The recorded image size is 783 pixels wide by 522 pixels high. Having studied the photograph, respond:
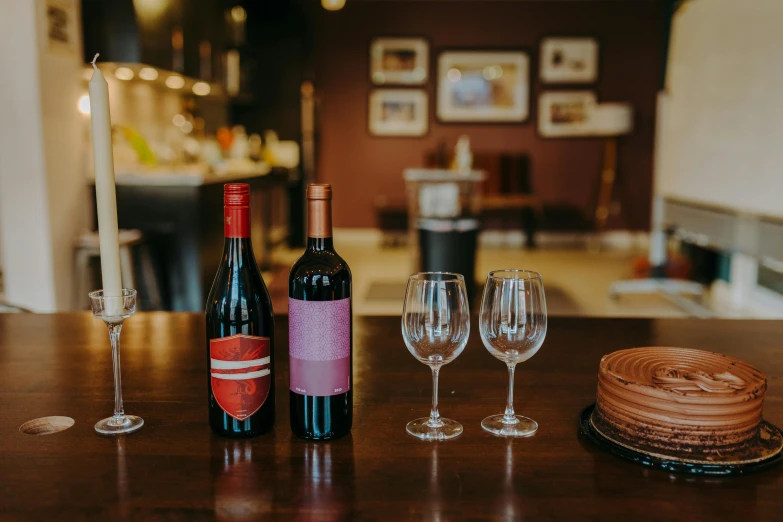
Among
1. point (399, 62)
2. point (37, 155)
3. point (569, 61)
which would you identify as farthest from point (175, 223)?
point (569, 61)

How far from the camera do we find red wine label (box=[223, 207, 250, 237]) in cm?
82

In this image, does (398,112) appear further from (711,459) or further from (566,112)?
(711,459)

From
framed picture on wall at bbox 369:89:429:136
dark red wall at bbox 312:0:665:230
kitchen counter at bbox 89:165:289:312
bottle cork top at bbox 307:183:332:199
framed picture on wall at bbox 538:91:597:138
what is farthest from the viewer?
framed picture on wall at bbox 369:89:429:136

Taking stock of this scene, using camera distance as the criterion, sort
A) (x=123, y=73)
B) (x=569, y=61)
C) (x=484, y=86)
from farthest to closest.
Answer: (x=484, y=86) < (x=569, y=61) < (x=123, y=73)

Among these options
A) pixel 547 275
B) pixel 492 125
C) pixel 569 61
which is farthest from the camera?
pixel 492 125

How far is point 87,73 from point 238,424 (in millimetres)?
3859

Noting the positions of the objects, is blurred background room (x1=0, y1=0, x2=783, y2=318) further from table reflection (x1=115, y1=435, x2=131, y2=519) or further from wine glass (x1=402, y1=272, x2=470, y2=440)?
wine glass (x1=402, y1=272, x2=470, y2=440)

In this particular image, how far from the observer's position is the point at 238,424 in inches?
32.4

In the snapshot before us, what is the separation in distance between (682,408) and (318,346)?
0.40 m

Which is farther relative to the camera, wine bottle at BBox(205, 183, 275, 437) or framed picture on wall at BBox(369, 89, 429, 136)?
framed picture on wall at BBox(369, 89, 429, 136)

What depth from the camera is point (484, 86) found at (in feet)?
28.5

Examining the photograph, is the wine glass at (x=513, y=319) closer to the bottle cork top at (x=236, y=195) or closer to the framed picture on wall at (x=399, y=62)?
the bottle cork top at (x=236, y=195)

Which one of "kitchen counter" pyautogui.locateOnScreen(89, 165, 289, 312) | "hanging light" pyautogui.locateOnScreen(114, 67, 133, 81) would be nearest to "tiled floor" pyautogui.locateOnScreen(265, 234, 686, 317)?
"kitchen counter" pyautogui.locateOnScreen(89, 165, 289, 312)

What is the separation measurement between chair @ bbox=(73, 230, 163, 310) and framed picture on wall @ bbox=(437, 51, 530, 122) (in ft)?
17.6
